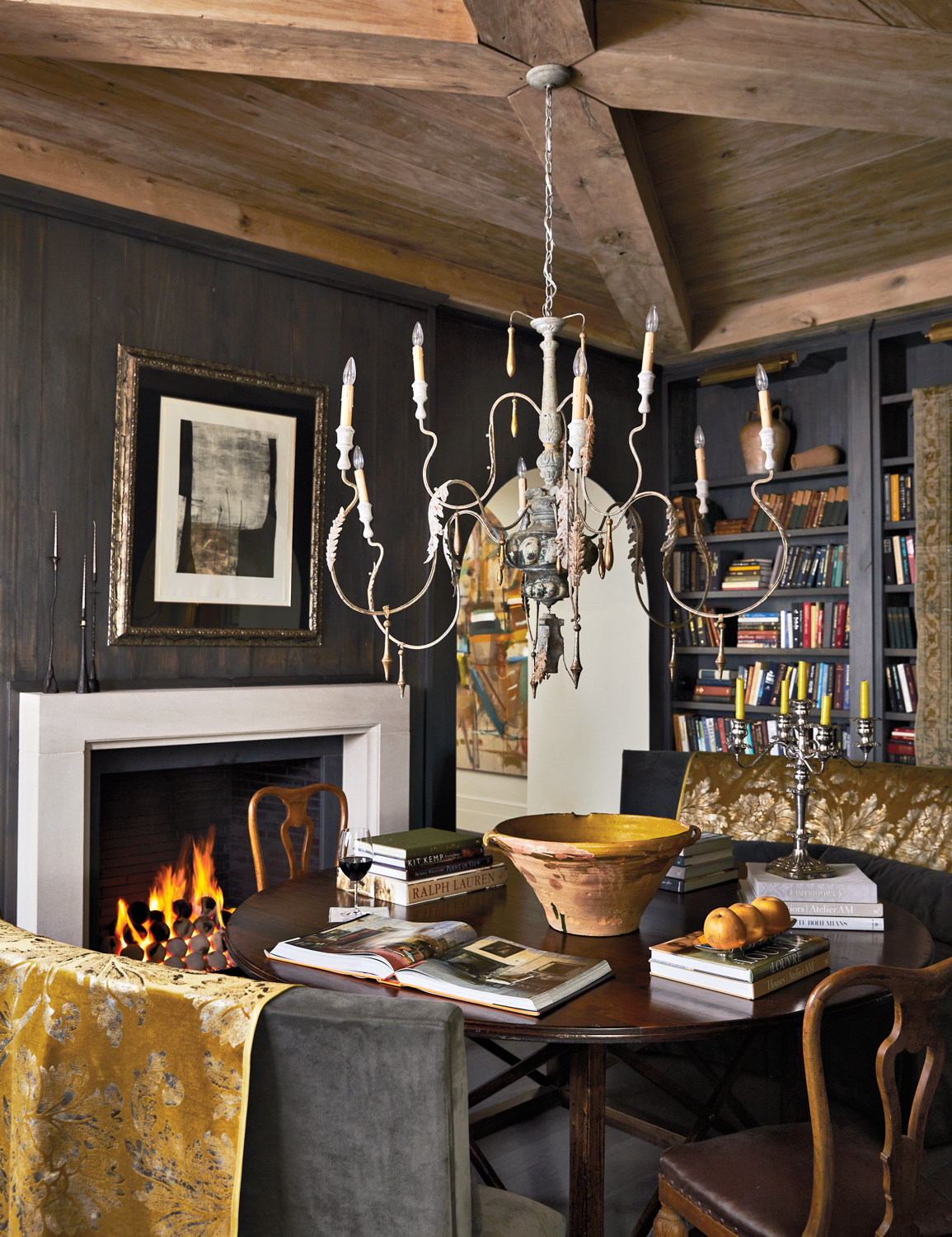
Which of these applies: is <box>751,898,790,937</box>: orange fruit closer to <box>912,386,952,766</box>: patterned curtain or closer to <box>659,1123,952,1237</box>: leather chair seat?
<box>659,1123,952,1237</box>: leather chair seat

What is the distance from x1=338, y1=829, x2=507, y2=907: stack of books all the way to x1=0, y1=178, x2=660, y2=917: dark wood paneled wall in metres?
1.25

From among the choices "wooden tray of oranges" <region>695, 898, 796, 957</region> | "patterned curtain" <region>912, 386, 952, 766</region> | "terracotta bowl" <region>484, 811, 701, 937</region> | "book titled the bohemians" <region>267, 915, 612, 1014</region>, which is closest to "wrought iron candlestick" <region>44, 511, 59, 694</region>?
"book titled the bohemians" <region>267, 915, 612, 1014</region>

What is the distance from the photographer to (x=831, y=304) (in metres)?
4.18

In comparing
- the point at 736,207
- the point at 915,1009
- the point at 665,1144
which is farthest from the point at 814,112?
the point at 665,1144

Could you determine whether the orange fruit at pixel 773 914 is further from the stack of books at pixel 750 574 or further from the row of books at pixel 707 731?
the stack of books at pixel 750 574

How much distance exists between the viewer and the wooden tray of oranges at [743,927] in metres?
1.67

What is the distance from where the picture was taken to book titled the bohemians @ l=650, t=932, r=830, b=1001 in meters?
1.61

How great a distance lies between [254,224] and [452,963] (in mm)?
2679

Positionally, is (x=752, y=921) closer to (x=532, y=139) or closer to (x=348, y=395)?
(x=348, y=395)

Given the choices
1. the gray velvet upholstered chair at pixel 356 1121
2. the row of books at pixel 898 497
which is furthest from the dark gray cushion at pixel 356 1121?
the row of books at pixel 898 497

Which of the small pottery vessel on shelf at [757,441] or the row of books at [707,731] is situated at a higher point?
the small pottery vessel on shelf at [757,441]

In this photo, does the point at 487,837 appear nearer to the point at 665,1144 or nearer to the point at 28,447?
the point at 665,1144

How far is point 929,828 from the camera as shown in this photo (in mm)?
3020

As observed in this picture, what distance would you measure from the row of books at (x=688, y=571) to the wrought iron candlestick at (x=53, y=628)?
9.77 ft
